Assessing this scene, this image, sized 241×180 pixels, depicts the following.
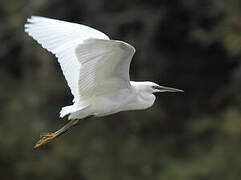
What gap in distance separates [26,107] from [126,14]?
157 cm

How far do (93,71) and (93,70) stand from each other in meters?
0.02

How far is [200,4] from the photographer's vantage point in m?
8.76

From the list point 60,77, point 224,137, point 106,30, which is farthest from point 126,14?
point 224,137

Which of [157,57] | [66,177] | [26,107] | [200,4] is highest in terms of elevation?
[200,4]

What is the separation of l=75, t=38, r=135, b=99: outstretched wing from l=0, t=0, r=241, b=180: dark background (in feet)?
11.4

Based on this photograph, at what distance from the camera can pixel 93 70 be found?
A: 4809mm

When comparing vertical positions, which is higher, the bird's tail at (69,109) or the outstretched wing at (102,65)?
the outstretched wing at (102,65)

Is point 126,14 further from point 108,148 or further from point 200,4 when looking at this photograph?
point 108,148

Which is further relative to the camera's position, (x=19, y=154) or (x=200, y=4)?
(x=19, y=154)

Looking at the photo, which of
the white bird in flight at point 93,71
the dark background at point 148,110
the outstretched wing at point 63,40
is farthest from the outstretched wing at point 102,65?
the dark background at point 148,110

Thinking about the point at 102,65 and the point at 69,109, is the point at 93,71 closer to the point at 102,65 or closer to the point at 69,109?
the point at 102,65

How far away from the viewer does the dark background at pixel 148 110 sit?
8.70 metres

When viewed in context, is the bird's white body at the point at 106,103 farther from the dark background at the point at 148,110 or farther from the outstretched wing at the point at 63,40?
the dark background at the point at 148,110

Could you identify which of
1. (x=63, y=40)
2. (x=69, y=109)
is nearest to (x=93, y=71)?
(x=69, y=109)
